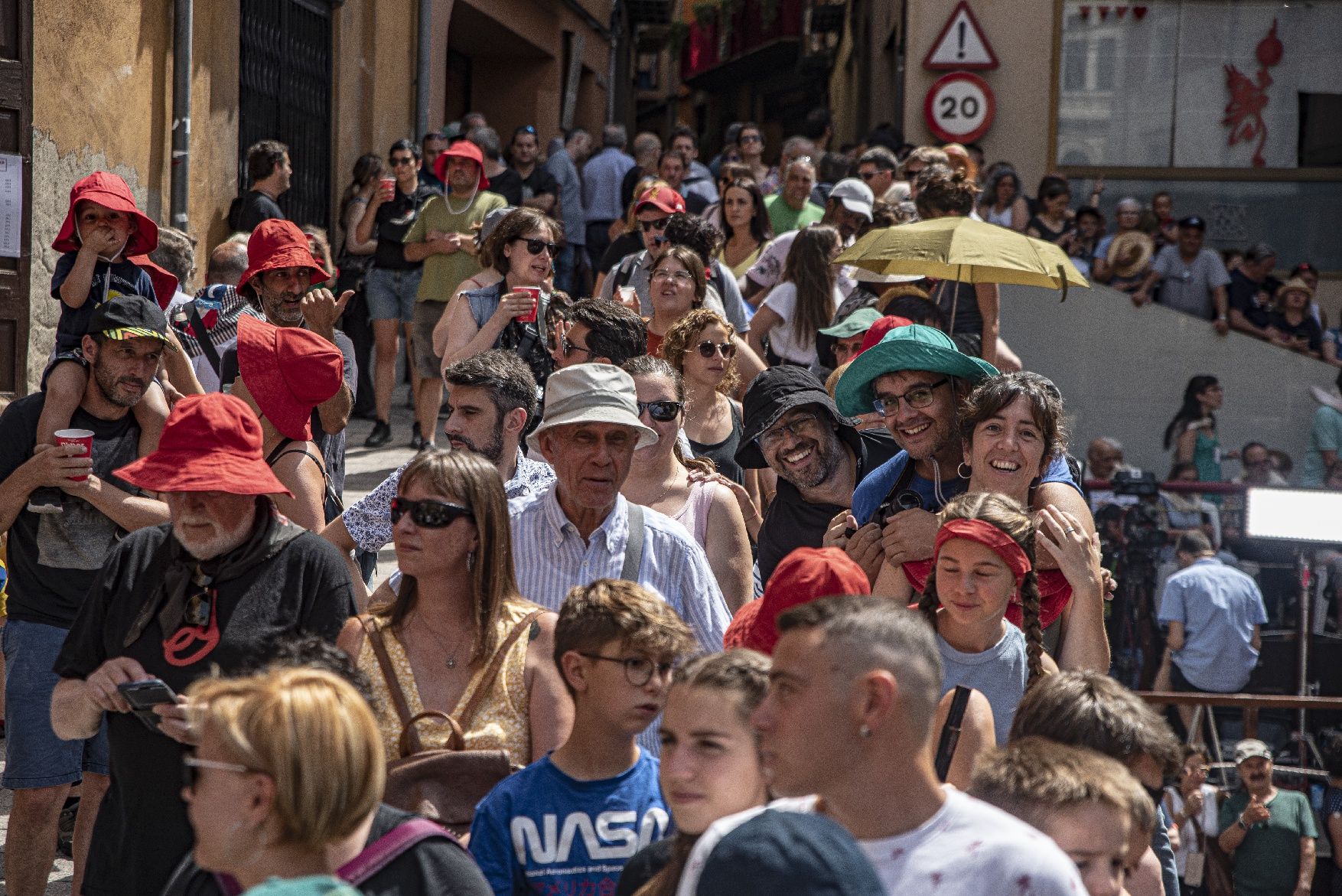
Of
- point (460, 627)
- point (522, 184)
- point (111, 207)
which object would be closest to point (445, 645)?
point (460, 627)

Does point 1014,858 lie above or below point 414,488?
below

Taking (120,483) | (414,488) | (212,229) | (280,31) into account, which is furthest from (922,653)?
(280,31)

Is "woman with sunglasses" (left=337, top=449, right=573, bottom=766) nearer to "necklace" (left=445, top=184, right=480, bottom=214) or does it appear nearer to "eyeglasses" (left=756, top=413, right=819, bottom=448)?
"eyeglasses" (left=756, top=413, right=819, bottom=448)

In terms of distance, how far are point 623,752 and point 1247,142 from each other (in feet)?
55.2

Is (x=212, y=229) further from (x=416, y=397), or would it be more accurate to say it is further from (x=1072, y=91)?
A: (x=1072, y=91)

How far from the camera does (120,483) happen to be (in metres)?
5.02

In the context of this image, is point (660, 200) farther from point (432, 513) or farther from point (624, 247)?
point (432, 513)

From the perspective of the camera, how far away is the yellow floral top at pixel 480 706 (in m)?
3.59

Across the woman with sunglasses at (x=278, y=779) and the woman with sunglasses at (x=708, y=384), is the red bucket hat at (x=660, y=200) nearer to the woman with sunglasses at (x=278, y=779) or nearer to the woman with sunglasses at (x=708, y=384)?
the woman with sunglasses at (x=708, y=384)

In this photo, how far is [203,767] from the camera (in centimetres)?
253

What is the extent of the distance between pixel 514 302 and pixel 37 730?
2.65 meters

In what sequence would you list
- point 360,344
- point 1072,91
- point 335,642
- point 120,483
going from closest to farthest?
point 335,642
point 120,483
point 360,344
point 1072,91

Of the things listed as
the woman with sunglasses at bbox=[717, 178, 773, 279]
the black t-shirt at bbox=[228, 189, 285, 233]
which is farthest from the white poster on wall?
the woman with sunglasses at bbox=[717, 178, 773, 279]

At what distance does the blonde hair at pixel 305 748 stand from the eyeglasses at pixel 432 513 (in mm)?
1166
